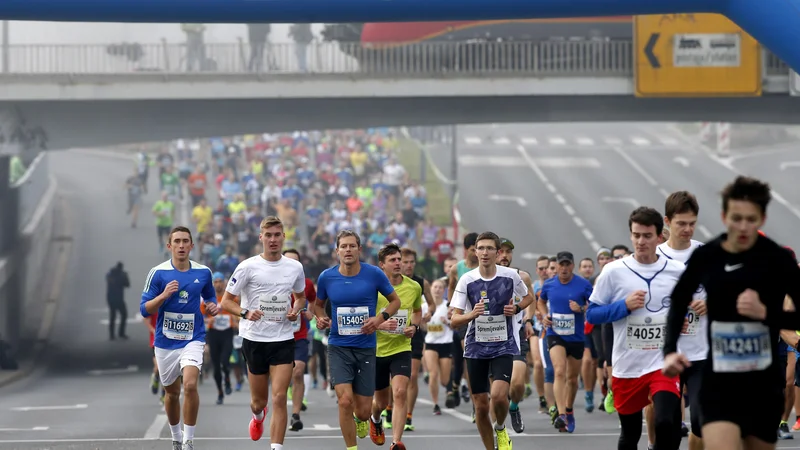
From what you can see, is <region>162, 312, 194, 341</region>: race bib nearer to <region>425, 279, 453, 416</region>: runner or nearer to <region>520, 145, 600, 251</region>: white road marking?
<region>425, 279, 453, 416</region>: runner

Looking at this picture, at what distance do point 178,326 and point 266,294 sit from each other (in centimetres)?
78

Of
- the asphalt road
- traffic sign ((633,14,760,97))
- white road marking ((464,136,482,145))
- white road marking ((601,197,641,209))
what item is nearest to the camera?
traffic sign ((633,14,760,97))

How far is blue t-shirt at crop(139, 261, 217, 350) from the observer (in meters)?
12.4

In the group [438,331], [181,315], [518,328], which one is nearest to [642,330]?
[518,328]

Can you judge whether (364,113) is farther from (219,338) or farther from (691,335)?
(691,335)

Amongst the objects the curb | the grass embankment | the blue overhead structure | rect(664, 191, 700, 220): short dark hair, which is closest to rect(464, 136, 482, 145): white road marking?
the grass embankment

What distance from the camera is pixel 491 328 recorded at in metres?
12.3

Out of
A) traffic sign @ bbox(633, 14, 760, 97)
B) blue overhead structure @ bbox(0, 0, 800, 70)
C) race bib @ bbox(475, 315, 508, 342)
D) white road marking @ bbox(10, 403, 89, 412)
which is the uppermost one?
traffic sign @ bbox(633, 14, 760, 97)

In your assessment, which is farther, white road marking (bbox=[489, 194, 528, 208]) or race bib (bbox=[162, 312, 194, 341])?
white road marking (bbox=[489, 194, 528, 208])

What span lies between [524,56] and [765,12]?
20.6m

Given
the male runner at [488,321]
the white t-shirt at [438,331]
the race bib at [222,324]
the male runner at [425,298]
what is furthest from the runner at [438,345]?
the male runner at [488,321]

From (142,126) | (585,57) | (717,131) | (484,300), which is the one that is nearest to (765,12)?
(484,300)

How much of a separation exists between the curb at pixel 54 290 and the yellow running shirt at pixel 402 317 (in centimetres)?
1522

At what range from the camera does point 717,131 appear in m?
70.7
